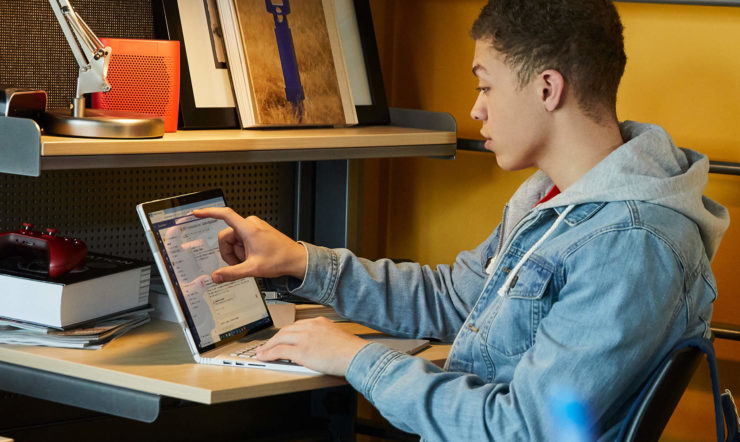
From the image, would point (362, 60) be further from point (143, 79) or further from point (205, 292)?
point (205, 292)

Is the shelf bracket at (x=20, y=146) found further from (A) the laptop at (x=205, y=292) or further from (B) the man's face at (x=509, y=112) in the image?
(B) the man's face at (x=509, y=112)

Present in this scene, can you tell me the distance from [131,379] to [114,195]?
638 millimetres

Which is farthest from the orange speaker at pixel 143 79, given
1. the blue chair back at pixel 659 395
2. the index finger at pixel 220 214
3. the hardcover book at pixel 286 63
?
the blue chair back at pixel 659 395

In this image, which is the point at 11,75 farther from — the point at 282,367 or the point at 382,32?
the point at 382,32

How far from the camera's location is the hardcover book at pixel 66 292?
4.76ft

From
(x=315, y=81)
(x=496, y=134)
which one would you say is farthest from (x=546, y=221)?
(x=315, y=81)

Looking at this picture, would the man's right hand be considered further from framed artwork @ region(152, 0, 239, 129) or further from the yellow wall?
the yellow wall

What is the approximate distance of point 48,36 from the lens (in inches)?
66.7

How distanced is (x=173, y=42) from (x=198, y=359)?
61 centimetres

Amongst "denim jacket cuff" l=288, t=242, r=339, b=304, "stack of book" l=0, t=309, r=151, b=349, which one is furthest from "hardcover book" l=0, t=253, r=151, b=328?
"denim jacket cuff" l=288, t=242, r=339, b=304

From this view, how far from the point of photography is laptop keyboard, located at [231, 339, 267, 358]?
142 centimetres

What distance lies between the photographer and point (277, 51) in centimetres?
186

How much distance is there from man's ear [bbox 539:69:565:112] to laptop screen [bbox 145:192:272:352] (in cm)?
58

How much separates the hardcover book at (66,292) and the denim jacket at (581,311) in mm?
472
